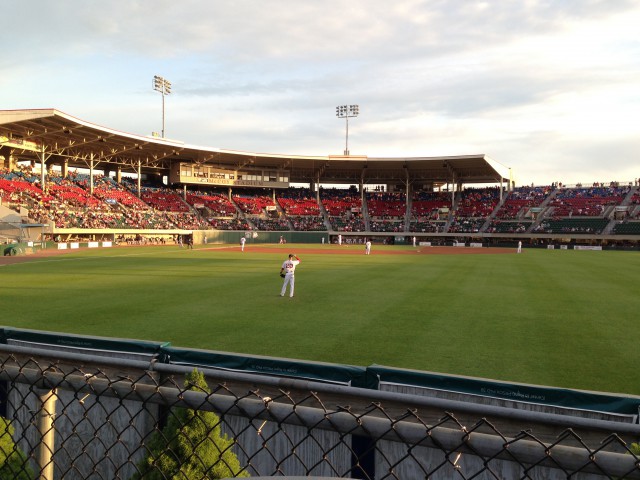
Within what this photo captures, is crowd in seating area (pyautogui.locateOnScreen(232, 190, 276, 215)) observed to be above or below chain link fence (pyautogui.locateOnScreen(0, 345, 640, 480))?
above

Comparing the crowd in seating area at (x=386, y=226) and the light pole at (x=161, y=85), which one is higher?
the light pole at (x=161, y=85)

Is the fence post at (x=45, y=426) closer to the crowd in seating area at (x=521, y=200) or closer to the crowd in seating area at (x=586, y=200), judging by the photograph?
the crowd in seating area at (x=586, y=200)

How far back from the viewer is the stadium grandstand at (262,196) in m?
56.8

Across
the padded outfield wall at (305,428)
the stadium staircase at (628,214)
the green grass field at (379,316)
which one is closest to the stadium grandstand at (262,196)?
the stadium staircase at (628,214)

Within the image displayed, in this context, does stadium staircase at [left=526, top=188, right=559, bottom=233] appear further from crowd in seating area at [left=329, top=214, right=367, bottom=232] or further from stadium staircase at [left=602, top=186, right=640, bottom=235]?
crowd in seating area at [left=329, top=214, right=367, bottom=232]

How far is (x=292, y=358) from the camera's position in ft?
36.3

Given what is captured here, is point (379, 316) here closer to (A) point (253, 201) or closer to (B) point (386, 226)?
(B) point (386, 226)

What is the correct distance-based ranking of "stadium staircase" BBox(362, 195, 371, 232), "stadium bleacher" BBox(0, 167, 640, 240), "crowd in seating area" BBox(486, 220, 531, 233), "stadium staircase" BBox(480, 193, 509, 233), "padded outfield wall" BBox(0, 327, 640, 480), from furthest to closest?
"stadium staircase" BBox(362, 195, 371, 232), "stadium staircase" BBox(480, 193, 509, 233), "crowd in seating area" BBox(486, 220, 531, 233), "stadium bleacher" BBox(0, 167, 640, 240), "padded outfield wall" BBox(0, 327, 640, 480)

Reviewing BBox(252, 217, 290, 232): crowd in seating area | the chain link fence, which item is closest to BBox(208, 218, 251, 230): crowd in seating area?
BBox(252, 217, 290, 232): crowd in seating area

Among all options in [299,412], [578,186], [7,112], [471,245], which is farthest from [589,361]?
[578,186]

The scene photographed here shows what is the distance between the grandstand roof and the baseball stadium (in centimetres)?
75

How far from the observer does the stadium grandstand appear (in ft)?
186

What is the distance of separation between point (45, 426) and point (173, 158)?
7913 cm

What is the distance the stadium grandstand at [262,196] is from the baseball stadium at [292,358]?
705 mm
